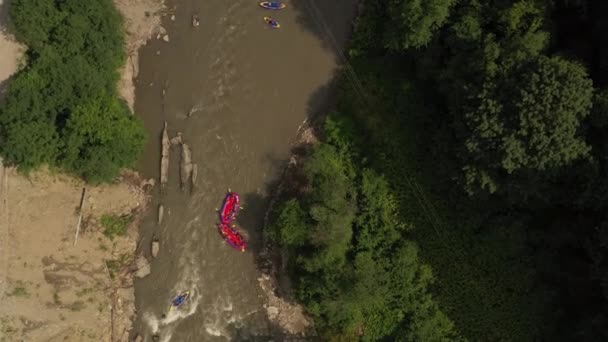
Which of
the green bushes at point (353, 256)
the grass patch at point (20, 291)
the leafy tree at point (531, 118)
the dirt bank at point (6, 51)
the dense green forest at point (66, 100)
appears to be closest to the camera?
the leafy tree at point (531, 118)

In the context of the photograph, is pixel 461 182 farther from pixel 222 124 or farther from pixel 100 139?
pixel 100 139

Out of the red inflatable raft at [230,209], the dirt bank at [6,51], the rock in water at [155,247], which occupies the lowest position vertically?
the rock in water at [155,247]

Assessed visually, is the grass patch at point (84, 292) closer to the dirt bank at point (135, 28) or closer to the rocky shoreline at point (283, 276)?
the rocky shoreline at point (283, 276)

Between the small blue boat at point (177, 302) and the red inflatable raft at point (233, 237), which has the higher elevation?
the red inflatable raft at point (233, 237)

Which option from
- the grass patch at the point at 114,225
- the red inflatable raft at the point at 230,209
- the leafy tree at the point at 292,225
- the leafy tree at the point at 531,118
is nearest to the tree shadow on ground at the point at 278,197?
the red inflatable raft at the point at 230,209

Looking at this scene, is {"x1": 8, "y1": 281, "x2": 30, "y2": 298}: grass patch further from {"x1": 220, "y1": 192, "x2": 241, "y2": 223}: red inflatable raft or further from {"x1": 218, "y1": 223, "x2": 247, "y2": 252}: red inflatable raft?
{"x1": 220, "y1": 192, "x2": 241, "y2": 223}: red inflatable raft

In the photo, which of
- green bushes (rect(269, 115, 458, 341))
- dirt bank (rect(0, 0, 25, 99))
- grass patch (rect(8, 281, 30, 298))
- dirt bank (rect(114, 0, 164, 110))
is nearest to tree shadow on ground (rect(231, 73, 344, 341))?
green bushes (rect(269, 115, 458, 341))
